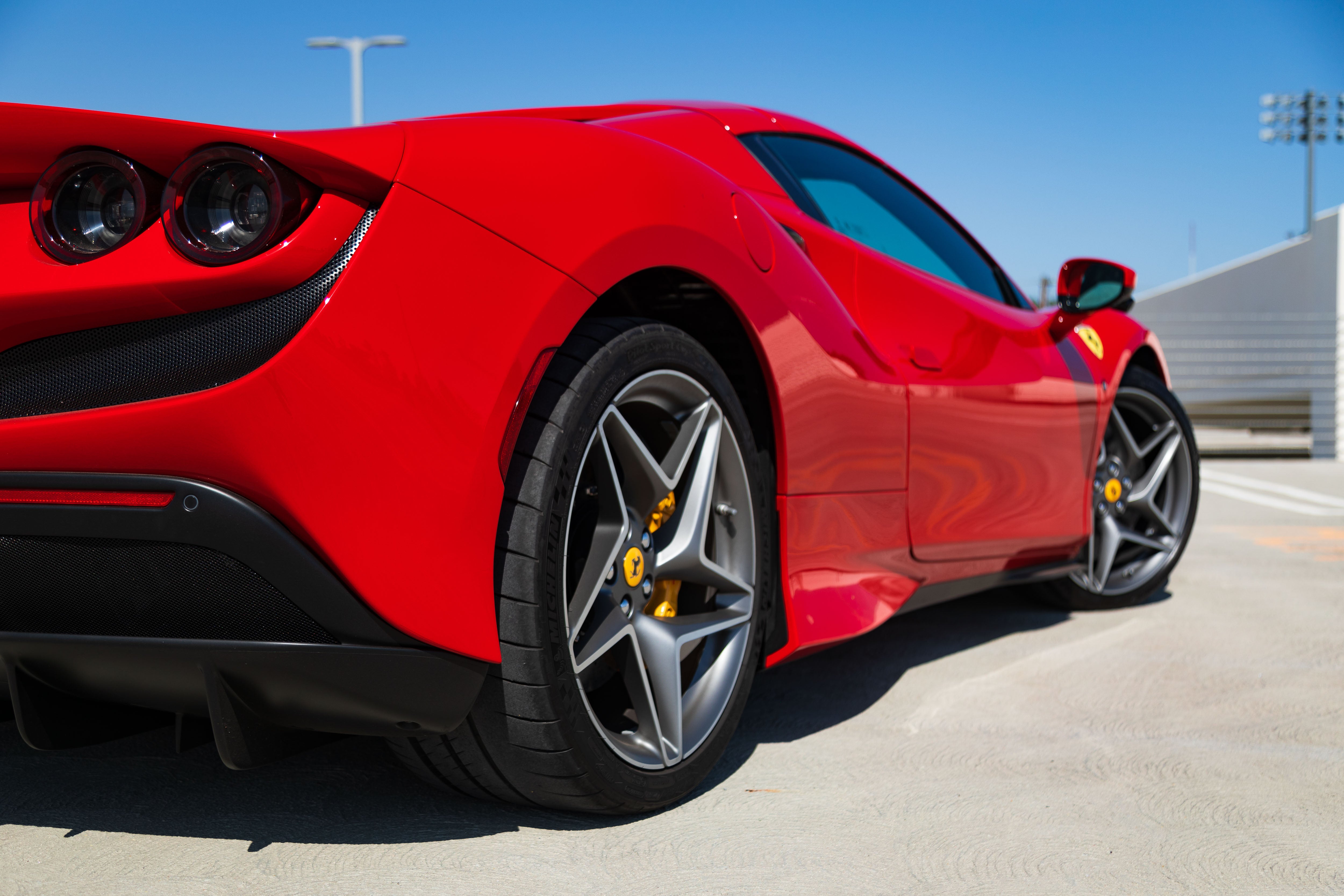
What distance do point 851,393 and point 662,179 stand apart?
2.27 feet

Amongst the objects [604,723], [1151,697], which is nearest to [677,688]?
[604,723]

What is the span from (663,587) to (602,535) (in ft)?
1.00

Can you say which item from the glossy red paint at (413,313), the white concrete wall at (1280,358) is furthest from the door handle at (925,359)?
the white concrete wall at (1280,358)

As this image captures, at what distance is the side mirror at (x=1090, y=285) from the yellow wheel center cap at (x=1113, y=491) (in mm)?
612

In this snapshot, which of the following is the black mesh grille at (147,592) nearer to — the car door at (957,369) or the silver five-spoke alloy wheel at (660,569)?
the silver five-spoke alloy wheel at (660,569)

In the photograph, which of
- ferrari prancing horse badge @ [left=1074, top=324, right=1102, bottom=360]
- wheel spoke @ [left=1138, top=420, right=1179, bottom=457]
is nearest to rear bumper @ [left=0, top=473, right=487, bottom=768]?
ferrari prancing horse badge @ [left=1074, top=324, right=1102, bottom=360]

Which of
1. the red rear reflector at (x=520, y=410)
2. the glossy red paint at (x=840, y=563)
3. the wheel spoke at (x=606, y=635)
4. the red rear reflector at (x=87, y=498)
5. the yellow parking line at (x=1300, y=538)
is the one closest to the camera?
the red rear reflector at (x=87, y=498)

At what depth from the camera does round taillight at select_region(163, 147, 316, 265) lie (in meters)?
1.40

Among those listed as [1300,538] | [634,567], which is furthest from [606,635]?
[1300,538]

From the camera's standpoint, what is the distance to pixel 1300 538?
6043 mm

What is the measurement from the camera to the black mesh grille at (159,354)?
54.7 inches

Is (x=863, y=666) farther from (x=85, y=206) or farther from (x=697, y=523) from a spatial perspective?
(x=85, y=206)

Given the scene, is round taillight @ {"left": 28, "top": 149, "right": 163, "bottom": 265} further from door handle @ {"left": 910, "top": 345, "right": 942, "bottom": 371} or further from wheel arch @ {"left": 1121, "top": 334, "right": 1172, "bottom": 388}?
wheel arch @ {"left": 1121, "top": 334, "right": 1172, "bottom": 388}

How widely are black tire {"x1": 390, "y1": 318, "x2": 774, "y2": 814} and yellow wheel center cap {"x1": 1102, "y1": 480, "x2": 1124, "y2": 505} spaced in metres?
2.50
